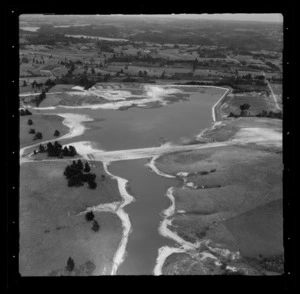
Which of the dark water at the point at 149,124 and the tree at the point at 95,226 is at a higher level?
the dark water at the point at 149,124

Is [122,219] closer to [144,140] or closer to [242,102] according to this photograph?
[144,140]

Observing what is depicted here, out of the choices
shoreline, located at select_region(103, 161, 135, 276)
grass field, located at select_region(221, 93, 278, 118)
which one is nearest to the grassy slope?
shoreline, located at select_region(103, 161, 135, 276)

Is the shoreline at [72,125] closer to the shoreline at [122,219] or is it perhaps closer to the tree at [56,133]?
the tree at [56,133]

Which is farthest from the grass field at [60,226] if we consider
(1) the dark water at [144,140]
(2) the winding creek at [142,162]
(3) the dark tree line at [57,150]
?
(3) the dark tree line at [57,150]

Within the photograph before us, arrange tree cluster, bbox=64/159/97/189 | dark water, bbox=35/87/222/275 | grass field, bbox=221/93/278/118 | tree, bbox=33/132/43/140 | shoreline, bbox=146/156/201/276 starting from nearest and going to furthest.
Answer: shoreline, bbox=146/156/201/276, dark water, bbox=35/87/222/275, tree cluster, bbox=64/159/97/189, tree, bbox=33/132/43/140, grass field, bbox=221/93/278/118

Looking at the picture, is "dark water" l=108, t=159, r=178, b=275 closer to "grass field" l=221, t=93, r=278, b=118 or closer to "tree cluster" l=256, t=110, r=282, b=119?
"tree cluster" l=256, t=110, r=282, b=119

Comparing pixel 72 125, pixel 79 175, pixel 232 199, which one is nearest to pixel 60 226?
pixel 79 175
